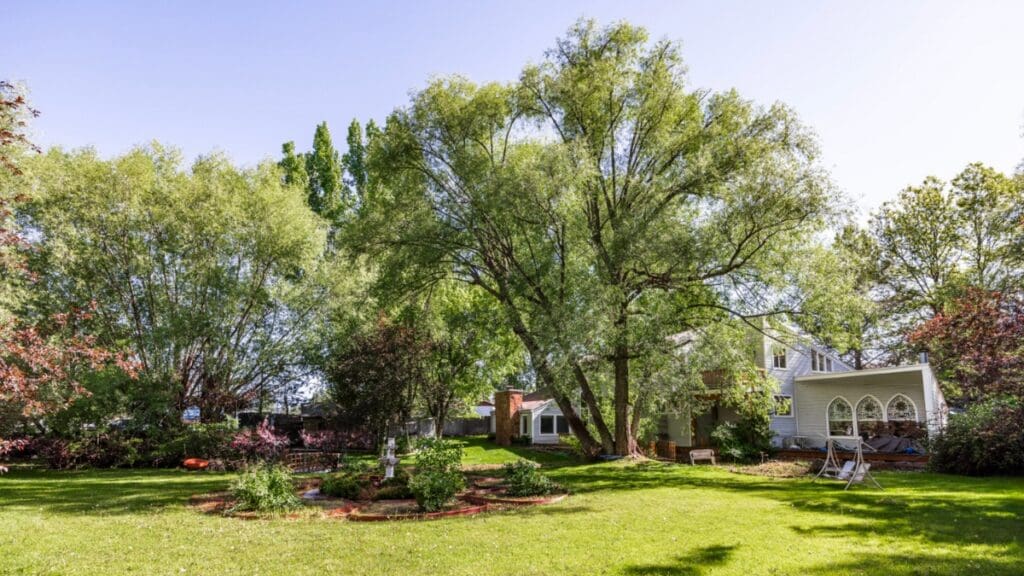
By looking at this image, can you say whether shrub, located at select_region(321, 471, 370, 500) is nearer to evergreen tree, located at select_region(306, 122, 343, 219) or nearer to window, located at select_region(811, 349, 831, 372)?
window, located at select_region(811, 349, 831, 372)

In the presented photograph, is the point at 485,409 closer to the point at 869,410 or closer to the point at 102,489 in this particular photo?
the point at 869,410

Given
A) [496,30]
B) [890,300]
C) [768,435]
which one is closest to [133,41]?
[496,30]

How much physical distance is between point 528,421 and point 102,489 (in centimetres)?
2328

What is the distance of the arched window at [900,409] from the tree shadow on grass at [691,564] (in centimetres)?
2121

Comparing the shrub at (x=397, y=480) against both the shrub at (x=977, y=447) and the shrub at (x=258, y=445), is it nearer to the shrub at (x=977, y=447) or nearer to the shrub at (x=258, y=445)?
the shrub at (x=258, y=445)

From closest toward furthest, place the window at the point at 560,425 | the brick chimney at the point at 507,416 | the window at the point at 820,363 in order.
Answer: the window at the point at 820,363, the brick chimney at the point at 507,416, the window at the point at 560,425

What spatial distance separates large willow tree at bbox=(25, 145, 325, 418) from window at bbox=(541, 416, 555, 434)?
1558cm

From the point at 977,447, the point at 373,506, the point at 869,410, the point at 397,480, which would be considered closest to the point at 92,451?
the point at 397,480

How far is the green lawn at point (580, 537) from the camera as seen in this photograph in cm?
650

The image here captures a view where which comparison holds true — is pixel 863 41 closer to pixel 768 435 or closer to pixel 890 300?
pixel 768 435

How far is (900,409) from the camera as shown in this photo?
78.4ft

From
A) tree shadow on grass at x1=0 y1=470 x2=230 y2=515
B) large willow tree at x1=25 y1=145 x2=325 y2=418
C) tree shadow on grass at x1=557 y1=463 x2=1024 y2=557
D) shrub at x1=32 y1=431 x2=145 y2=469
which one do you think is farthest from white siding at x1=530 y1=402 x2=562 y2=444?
shrub at x1=32 y1=431 x2=145 y2=469

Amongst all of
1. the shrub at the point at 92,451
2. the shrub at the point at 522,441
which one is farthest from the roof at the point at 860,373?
the shrub at the point at 92,451

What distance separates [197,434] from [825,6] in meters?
21.1
